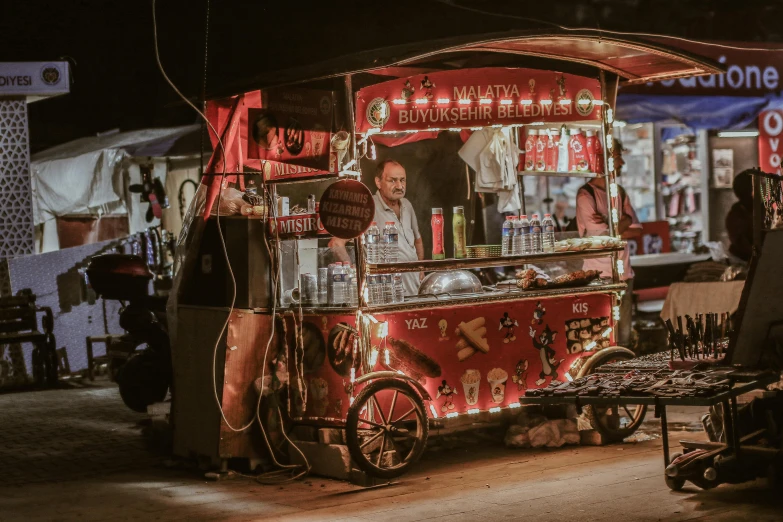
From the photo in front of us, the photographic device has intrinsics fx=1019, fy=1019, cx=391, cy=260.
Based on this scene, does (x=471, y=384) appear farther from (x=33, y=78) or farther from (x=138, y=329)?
(x=33, y=78)

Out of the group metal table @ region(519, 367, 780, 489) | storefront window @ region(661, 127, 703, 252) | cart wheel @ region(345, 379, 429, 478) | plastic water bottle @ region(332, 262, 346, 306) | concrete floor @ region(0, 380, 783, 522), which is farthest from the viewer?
storefront window @ region(661, 127, 703, 252)

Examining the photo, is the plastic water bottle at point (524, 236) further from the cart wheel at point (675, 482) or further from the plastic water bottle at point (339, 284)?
the cart wheel at point (675, 482)

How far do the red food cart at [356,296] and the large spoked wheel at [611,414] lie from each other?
0.02 metres

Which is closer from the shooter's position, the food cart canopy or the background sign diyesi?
the food cart canopy

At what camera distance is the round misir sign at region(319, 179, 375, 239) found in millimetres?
7344

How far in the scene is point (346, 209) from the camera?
7.40m

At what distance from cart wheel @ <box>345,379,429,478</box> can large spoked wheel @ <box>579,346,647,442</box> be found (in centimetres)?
156

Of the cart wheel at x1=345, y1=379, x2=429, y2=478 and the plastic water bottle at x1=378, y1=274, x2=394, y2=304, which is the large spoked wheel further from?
the plastic water bottle at x1=378, y1=274, x2=394, y2=304

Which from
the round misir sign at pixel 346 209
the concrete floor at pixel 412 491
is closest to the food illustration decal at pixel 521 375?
the concrete floor at pixel 412 491

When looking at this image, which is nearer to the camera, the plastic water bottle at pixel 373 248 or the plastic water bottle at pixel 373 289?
the plastic water bottle at pixel 373 289

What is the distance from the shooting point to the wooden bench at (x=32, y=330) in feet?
41.7

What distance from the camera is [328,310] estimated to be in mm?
7695

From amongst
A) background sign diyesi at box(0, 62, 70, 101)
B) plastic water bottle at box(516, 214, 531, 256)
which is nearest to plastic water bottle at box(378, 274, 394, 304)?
plastic water bottle at box(516, 214, 531, 256)

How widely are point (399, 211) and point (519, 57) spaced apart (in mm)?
1730
